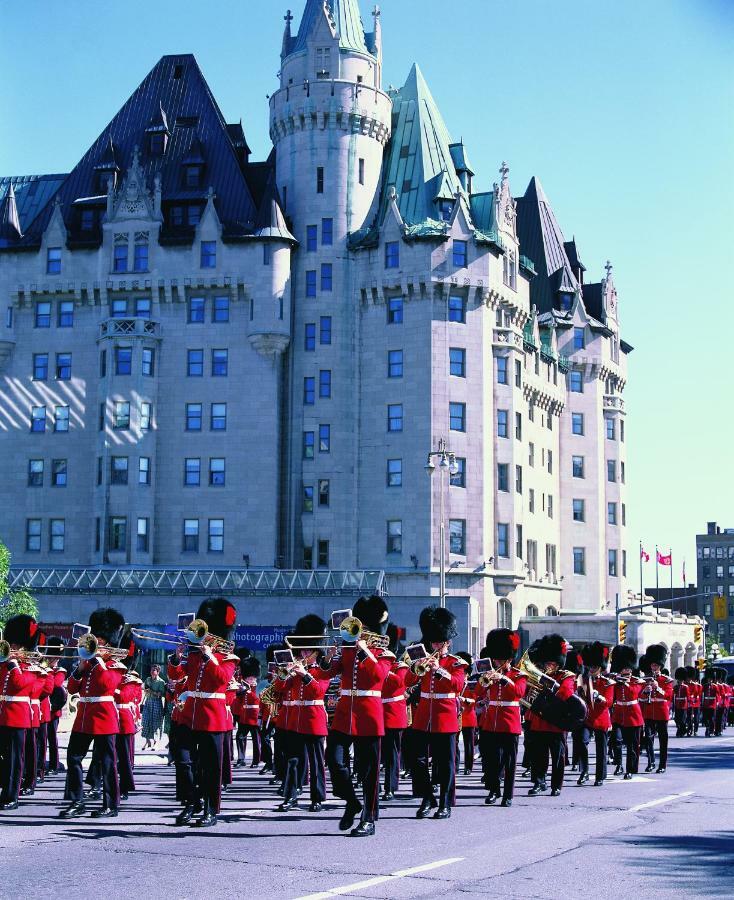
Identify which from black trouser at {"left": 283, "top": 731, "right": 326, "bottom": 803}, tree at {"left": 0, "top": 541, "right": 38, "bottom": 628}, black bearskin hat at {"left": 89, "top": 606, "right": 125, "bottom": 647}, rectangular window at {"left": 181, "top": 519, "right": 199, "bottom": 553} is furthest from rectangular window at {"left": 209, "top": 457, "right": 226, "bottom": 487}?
black trouser at {"left": 283, "top": 731, "right": 326, "bottom": 803}

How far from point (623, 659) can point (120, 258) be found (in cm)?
5126

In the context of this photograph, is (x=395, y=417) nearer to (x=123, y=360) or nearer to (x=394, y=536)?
(x=394, y=536)

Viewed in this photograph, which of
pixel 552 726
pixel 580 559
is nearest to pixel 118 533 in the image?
pixel 580 559

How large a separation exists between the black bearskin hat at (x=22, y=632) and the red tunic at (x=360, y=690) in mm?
4929

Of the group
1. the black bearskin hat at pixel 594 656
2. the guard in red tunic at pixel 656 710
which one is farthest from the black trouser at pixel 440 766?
the guard in red tunic at pixel 656 710

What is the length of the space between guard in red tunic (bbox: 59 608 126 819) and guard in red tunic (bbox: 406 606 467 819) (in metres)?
3.80

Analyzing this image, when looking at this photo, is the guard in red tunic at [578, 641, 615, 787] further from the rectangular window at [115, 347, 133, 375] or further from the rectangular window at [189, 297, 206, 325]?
the rectangular window at [189, 297, 206, 325]

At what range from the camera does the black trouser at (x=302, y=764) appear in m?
17.5

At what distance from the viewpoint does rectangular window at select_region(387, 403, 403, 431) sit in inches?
2699

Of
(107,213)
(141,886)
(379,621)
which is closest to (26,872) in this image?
(141,886)

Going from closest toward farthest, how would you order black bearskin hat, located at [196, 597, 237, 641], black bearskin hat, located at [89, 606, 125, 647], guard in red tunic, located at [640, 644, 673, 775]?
black bearskin hat, located at [196, 597, 237, 641], black bearskin hat, located at [89, 606, 125, 647], guard in red tunic, located at [640, 644, 673, 775]

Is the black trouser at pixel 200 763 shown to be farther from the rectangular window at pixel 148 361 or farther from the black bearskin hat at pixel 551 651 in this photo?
the rectangular window at pixel 148 361

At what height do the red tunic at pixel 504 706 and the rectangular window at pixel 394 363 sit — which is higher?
the rectangular window at pixel 394 363

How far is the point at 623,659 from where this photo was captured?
24.6 meters
